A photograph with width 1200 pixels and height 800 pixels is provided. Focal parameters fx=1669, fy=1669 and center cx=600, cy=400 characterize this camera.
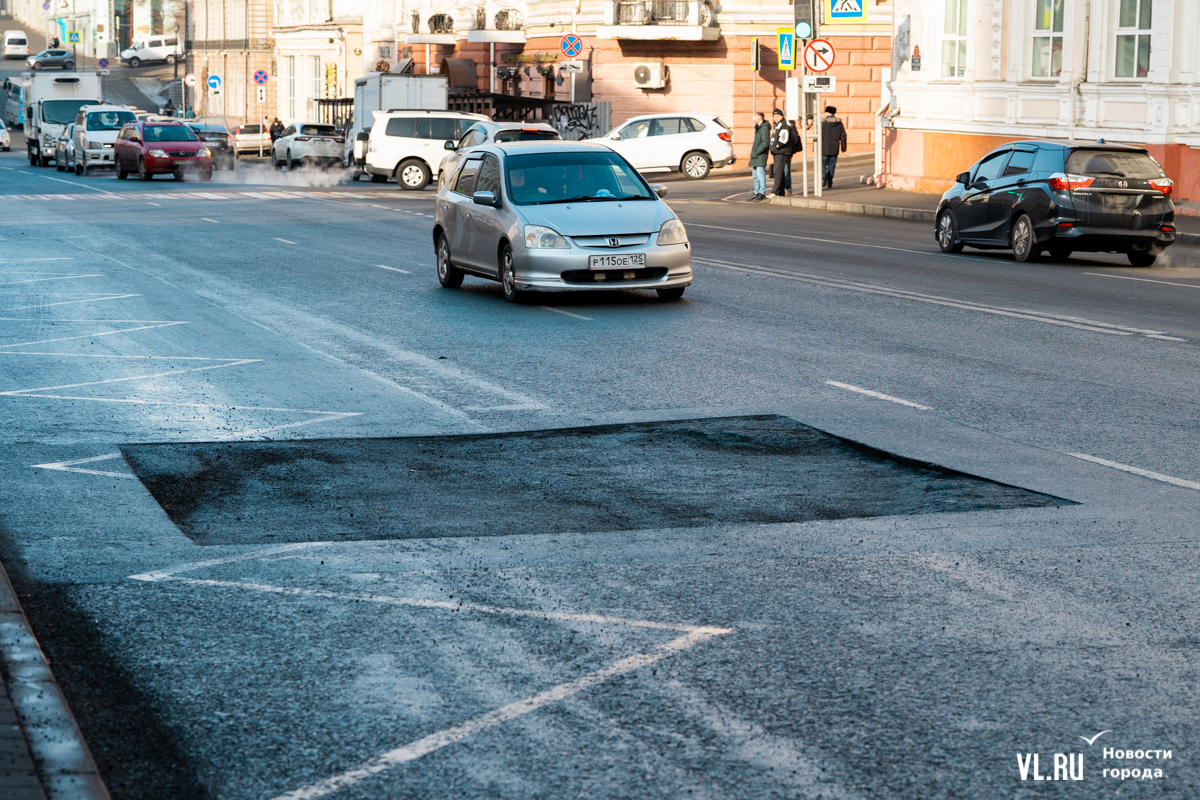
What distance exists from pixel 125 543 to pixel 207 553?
392mm

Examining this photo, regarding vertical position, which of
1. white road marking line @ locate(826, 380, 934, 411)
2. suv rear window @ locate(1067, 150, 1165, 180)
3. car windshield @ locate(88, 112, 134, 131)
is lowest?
white road marking line @ locate(826, 380, 934, 411)

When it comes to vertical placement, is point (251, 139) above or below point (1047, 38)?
below

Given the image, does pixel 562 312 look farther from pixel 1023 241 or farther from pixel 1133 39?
pixel 1133 39

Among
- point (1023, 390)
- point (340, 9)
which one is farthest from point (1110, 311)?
point (340, 9)

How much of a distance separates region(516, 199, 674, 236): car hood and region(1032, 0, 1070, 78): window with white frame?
19.5 m

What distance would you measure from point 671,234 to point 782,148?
20.7 m

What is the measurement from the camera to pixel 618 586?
236 inches

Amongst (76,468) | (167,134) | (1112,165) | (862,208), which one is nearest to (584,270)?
(76,468)

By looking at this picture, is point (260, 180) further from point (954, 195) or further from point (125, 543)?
point (125, 543)

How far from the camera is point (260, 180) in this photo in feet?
149

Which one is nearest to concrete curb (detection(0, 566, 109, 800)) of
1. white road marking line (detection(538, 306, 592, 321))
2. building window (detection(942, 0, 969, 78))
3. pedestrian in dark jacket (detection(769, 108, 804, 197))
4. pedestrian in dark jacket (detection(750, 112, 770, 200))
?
white road marking line (detection(538, 306, 592, 321))

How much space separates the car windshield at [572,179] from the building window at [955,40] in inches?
837

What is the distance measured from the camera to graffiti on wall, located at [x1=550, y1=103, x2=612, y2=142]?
5122 centimetres

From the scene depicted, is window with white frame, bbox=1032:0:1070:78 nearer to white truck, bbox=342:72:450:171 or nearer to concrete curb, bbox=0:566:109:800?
white truck, bbox=342:72:450:171
